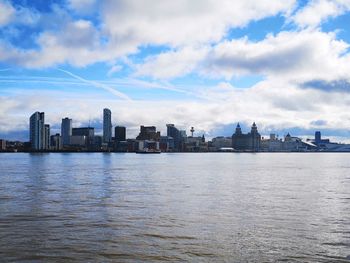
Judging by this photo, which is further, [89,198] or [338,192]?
[338,192]

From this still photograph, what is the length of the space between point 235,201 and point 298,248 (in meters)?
19.5

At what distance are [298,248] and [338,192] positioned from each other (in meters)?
32.6

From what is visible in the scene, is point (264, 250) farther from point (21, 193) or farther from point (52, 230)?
point (21, 193)

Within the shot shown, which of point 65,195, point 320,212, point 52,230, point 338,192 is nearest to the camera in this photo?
point 52,230

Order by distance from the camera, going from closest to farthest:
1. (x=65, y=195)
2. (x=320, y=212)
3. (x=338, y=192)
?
(x=320, y=212) → (x=65, y=195) → (x=338, y=192)

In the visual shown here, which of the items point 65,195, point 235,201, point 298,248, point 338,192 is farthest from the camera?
point 338,192

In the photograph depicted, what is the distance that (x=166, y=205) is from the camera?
3906 centimetres

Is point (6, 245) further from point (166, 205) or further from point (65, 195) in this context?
point (65, 195)

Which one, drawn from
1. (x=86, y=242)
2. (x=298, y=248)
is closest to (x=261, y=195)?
(x=298, y=248)

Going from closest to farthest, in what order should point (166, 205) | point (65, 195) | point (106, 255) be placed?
point (106, 255)
point (166, 205)
point (65, 195)

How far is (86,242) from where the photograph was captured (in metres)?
24.2

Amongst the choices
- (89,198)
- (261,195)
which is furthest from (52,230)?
(261,195)

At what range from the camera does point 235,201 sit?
42.5 m

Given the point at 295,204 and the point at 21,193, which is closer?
the point at 295,204
